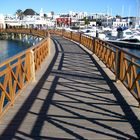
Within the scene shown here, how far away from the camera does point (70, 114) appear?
6418mm

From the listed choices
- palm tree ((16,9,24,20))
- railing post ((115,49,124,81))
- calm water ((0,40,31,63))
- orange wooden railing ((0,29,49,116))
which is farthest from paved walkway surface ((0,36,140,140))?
palm tree ((16,9,24,20))

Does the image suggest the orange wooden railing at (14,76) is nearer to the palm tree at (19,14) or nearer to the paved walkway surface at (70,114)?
the paved walkway surface at (70,114)

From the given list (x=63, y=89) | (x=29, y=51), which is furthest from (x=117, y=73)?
(x=29, y=51)

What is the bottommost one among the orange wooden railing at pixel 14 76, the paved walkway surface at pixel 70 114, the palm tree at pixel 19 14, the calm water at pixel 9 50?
the calm water at pixel 9 50

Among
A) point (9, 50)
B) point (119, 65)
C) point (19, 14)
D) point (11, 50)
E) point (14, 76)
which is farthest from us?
point (19, 14)

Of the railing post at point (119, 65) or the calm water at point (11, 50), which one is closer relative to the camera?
the railing post at point (119, 65)

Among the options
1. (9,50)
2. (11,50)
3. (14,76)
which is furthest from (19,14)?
(14,76)

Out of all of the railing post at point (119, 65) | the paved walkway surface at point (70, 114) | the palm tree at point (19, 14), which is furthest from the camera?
the palm tree at point (19, 14)

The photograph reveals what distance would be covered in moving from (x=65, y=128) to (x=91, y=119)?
69cm

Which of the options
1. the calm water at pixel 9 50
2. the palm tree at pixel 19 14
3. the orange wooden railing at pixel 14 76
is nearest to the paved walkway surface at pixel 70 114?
the orange wooden railing at pixel 14 76

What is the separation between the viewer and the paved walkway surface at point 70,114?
5371 mm

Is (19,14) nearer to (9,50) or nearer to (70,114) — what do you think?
(9,50)

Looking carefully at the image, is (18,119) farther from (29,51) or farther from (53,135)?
(29,51)

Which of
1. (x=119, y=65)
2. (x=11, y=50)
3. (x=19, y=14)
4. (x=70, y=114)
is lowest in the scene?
(x=11, y=50)
